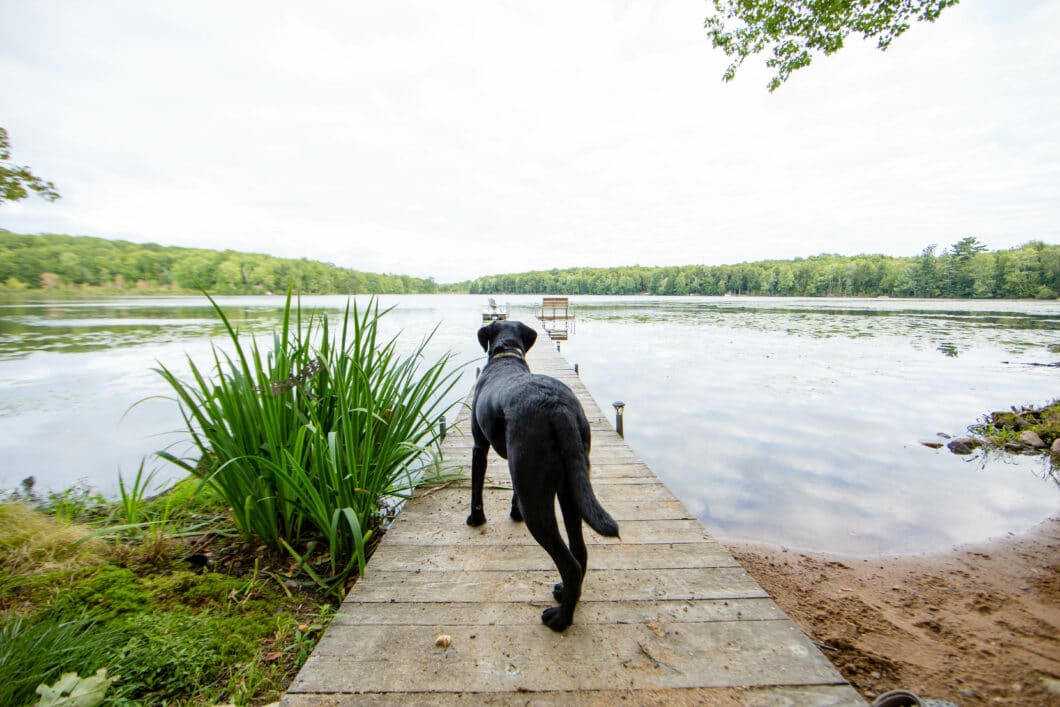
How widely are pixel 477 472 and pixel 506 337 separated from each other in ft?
2.89

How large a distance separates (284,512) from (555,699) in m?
1.70

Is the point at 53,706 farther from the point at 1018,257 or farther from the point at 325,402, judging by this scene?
the point at 1018,257

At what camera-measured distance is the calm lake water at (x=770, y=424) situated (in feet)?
14.3

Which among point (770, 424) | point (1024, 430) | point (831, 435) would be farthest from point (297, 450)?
point (1024, 430)

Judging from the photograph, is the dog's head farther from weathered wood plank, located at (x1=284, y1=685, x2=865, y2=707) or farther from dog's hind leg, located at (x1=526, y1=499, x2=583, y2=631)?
weathered wood plank, located at (x1=284, y1=685, x2=865, y2=707)

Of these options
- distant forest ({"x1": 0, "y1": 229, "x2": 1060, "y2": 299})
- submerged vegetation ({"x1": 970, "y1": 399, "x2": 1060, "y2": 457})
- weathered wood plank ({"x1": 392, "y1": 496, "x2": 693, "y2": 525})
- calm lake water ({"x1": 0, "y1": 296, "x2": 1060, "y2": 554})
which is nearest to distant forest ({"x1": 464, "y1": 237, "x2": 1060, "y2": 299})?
distant forest ({"x1": 0, "y1": 229, "x2": 1060, "y2": 299})

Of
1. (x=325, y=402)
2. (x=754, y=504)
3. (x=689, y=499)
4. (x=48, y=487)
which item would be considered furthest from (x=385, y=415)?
(x=48, y=487)

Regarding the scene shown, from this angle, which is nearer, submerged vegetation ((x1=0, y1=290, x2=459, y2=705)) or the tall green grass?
submerged vegetation ((x1=0, y1=290, x2=459, y2=705))

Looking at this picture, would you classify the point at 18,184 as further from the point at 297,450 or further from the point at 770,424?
the point at 770,424

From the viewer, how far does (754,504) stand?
15.1ft

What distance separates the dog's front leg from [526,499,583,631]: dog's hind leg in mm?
774

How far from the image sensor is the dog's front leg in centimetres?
228

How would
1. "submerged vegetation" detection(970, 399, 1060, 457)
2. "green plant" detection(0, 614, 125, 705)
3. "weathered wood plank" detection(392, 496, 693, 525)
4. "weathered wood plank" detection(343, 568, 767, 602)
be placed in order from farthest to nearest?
1. "submerged vegetation" detection(970, 399, 1060, 457)
2. "weathered wood plank" detection(392, 496, 693, 525)
3. "weathered wood plank" detection(343, 568, 767, 602)
4. "green plant" detection(0, 614, 125, 705)

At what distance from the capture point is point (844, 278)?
67062 mm
